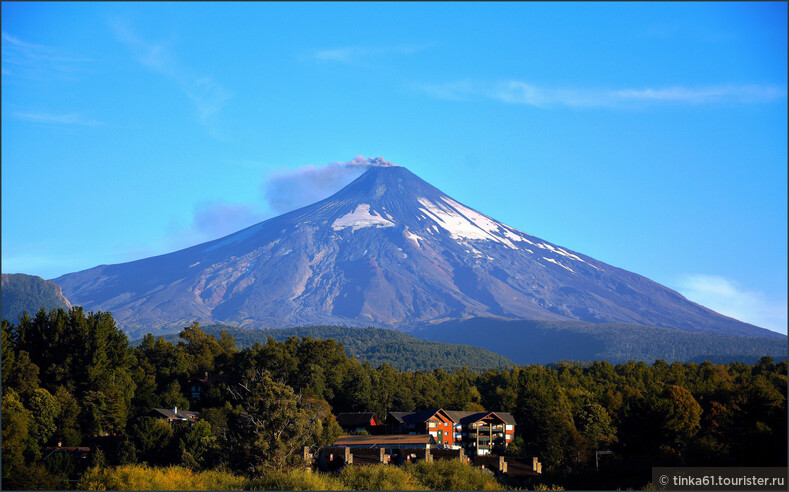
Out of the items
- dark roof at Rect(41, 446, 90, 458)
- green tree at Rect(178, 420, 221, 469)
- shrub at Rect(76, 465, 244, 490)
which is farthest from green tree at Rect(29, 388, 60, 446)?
shrub at Rect(76, 465, 244, 490)

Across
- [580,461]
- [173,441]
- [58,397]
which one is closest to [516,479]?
[580,461]

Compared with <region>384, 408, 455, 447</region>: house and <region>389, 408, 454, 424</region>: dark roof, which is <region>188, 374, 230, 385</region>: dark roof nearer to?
<region>389, 408, 454, 424</region>: dark roof

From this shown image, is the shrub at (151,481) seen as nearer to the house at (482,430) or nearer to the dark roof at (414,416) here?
the dark roof at (414,416)

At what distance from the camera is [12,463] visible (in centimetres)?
4328

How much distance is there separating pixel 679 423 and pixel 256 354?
128 feet

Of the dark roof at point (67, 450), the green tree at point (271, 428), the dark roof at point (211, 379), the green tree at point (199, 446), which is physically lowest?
the dark roof at point (67, 450)

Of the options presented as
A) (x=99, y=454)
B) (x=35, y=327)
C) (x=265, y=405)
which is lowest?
(x=99, y=454)

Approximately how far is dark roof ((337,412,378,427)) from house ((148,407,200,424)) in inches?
446

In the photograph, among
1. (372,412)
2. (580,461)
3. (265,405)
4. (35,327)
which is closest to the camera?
(265,405)

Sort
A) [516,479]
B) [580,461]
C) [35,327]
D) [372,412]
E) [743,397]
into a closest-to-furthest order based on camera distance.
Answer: [516,479] → [743,397] → [580,461] → [35,327] → [372,412]

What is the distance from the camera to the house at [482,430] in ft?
218

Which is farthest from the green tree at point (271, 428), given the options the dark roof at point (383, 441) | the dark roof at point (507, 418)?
the dark roof at point (507, 418)

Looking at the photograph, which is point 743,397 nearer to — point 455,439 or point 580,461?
point 580,461

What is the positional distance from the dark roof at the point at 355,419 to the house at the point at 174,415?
1132 centimetres
